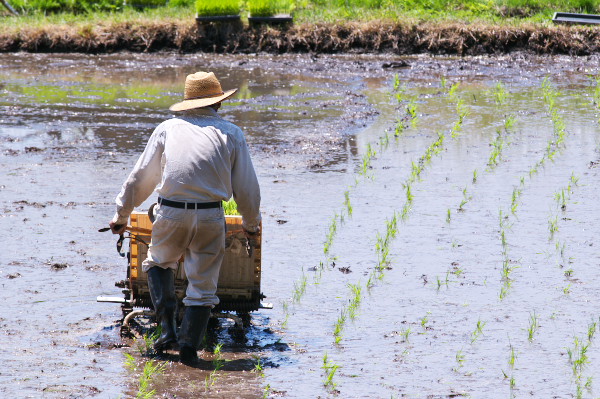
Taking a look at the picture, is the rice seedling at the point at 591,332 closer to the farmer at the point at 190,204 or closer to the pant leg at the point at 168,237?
the farmer at the point at 190,204

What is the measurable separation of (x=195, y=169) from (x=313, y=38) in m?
13.8

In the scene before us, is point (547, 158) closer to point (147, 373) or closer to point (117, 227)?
point (117, 227)

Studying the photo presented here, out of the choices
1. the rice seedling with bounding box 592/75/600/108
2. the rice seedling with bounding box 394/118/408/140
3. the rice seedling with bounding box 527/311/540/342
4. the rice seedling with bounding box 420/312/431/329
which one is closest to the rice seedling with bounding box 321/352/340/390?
the rice seedling with bounding box 420/312/431/329

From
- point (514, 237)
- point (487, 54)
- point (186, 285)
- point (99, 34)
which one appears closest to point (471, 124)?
point (514, 237)

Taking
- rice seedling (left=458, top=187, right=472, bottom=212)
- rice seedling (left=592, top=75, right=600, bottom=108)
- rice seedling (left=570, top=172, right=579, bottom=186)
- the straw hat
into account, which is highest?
the straw hat

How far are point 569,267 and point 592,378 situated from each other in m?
1.96

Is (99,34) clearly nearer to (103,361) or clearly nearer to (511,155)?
(511,155)

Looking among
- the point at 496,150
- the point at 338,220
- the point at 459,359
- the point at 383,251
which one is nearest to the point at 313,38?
the point at 496,150

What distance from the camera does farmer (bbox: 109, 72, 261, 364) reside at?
5.34 meters

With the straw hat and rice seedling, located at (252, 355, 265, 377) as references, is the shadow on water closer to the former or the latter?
the straw hat

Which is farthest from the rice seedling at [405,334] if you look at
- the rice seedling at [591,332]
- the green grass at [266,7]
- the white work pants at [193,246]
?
the green grass at [266,7]

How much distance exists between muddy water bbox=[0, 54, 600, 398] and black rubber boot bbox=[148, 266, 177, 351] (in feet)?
0.51

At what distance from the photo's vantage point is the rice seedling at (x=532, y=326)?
5.87 metres

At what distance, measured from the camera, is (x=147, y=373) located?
5105mm
